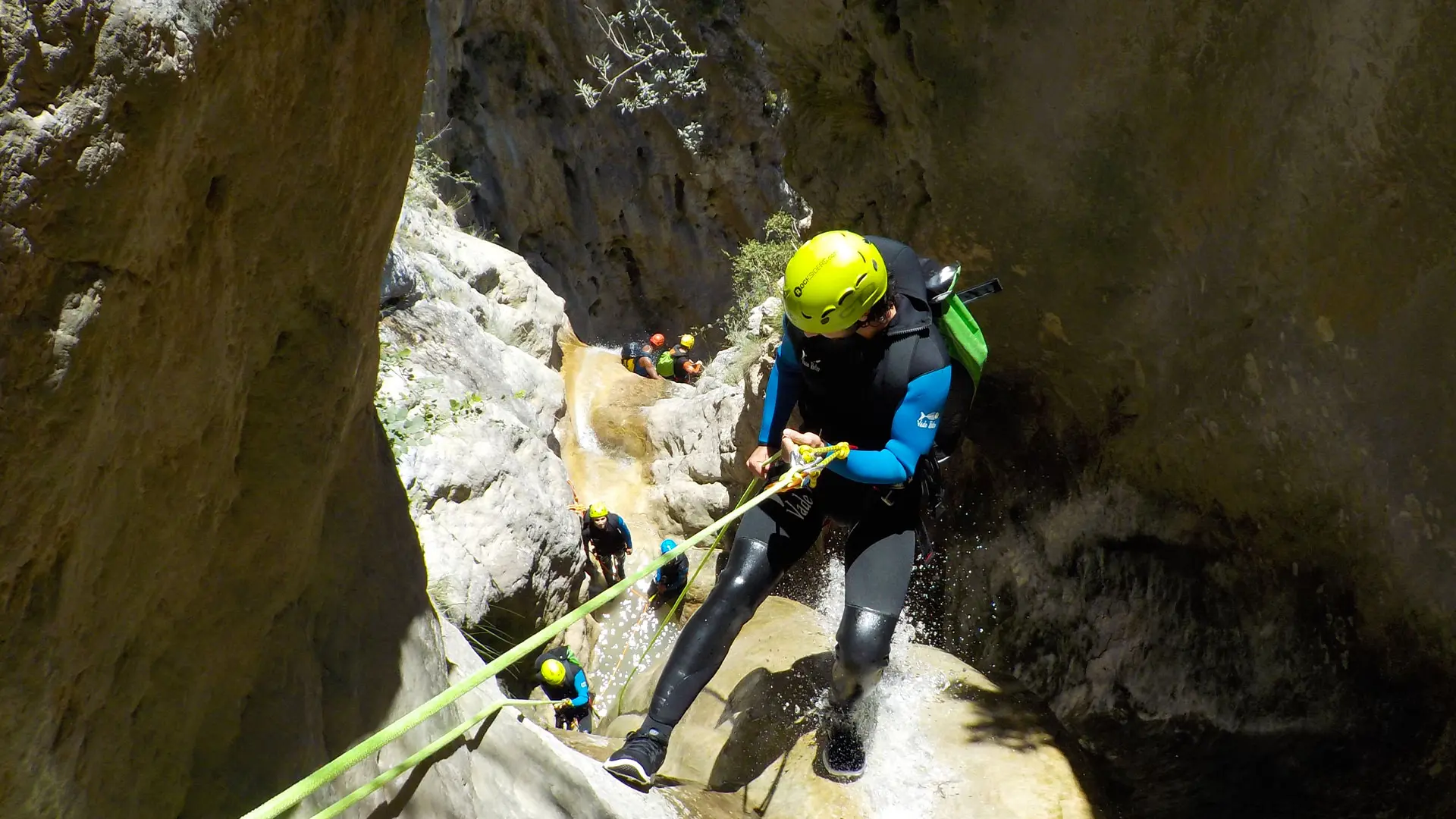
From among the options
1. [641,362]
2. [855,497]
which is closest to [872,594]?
[855,497]

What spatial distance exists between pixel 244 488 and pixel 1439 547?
4.08m

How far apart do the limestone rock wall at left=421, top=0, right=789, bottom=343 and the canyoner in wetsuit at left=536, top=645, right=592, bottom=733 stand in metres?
14.4

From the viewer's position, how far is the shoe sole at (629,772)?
138 inches

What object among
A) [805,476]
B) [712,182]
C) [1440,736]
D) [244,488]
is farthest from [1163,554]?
[712,182]

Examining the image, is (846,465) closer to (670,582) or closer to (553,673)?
(553,673)

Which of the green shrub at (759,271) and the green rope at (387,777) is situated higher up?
the green shrub at (759,271)

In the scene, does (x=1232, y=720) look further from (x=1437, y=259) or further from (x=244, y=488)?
(x=244, y=488)

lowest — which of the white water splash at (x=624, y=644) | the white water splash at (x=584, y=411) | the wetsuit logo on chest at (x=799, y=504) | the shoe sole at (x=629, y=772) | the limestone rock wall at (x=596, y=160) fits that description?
the white water splash at (x=624, y=644)

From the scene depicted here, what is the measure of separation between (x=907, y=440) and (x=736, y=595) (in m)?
0.97

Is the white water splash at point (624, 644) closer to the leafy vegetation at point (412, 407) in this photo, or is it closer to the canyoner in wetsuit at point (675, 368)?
the leafy vegetation at point (412, 407)

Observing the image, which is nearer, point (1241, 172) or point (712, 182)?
point (1241, 172)

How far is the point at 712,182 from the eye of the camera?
20.9 m

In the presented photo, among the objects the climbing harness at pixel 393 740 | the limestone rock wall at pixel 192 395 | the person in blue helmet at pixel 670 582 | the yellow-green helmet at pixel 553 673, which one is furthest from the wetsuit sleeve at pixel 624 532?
the limestone rock wall at pixel 192 395

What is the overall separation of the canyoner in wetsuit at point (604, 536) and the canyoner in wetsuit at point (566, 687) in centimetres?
154
